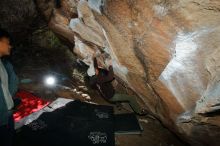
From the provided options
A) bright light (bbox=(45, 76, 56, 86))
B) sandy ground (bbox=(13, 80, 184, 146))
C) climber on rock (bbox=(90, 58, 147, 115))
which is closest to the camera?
sandy ground (bbox=(13, 80, 184, 146))

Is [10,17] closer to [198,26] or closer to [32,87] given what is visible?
[32,87]

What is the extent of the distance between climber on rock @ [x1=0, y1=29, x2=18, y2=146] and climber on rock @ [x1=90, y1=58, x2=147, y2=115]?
3.57 metres

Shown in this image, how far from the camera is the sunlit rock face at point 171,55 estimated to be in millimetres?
4219

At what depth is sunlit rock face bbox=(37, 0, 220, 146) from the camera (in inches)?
166

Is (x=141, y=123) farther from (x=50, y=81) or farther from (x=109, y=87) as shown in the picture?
(x=50, y=81)

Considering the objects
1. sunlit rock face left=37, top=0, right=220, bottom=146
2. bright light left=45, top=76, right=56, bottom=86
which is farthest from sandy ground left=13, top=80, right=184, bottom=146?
sunlit rock face left=37, top=0, right=220, bottom=146

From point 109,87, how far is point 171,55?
3413 millimetres

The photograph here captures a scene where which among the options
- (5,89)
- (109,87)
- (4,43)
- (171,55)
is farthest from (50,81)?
(171,55)

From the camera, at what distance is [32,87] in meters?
8.50

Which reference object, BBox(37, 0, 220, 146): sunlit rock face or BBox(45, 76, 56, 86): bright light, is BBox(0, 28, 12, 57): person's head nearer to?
BBox(37, 0, 220, 146): sunlit rock face

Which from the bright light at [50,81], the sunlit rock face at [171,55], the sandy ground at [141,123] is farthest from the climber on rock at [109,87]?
the bright light at [50,81]

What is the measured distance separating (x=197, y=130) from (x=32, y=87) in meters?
5.45

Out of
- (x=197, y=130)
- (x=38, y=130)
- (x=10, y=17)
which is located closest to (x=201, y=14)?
(x=197, y=130)

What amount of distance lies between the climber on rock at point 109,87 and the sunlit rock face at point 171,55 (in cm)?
45
